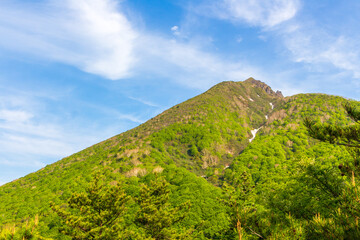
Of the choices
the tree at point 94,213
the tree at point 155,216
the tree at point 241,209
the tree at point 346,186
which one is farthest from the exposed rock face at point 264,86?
the tree at point 346,186

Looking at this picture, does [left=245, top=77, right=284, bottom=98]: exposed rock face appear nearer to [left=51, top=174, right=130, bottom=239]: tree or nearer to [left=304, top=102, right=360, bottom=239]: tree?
[left=51, top=174, right=130, bottom=239]: tree

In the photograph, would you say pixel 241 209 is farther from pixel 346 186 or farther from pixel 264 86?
pixel 264 86

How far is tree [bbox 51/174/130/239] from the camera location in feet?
66.7

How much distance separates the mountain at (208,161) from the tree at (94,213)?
3506 millimetres

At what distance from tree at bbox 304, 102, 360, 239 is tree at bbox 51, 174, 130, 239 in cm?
1928

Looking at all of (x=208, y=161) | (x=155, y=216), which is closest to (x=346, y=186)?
(x=155, y=216)

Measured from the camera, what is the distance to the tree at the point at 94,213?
66.7ft

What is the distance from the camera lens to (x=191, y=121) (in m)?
91.7

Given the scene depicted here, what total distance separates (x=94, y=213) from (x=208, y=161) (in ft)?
183

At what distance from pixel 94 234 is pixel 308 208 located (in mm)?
20071

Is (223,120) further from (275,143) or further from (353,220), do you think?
(353,220)

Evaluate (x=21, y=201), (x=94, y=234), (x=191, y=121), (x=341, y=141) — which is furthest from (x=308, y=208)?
(x=191, y=121)

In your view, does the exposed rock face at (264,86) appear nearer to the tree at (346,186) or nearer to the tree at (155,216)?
the tree at (155,216)

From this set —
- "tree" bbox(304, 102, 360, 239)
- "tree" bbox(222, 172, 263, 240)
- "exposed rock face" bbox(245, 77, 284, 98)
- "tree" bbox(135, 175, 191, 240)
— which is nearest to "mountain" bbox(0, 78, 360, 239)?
"tree" bbox(222, 172, 263, 240)
